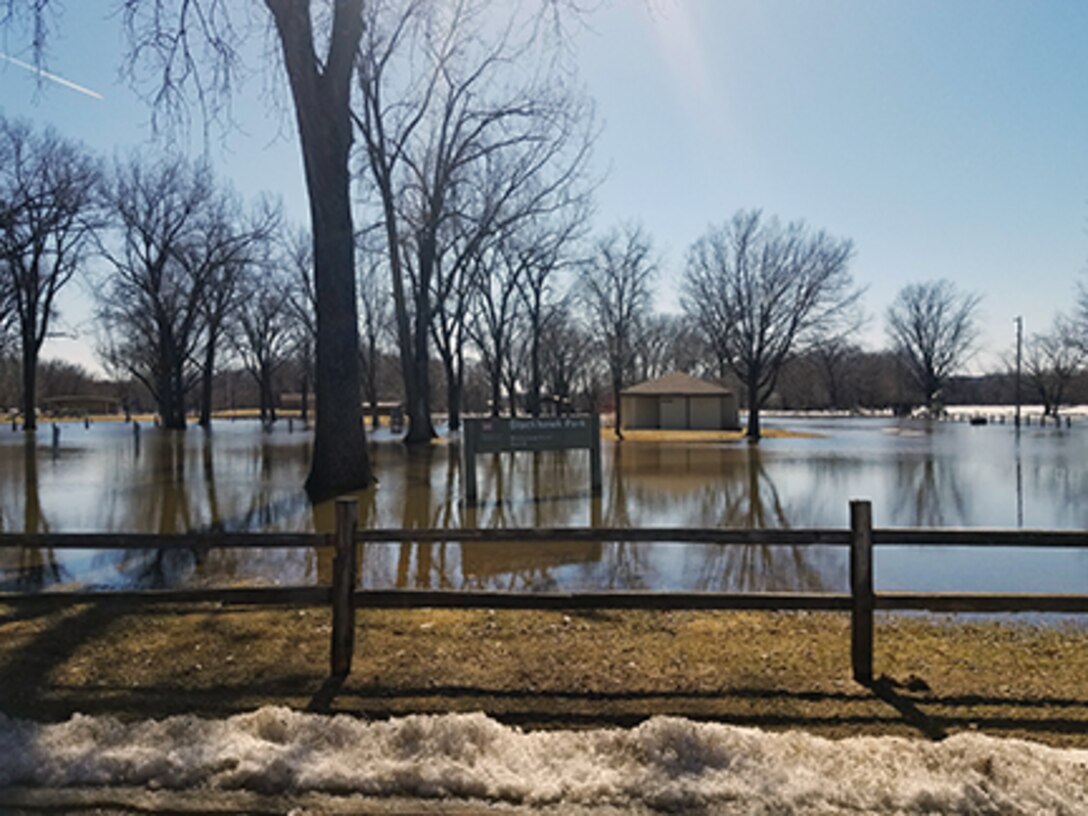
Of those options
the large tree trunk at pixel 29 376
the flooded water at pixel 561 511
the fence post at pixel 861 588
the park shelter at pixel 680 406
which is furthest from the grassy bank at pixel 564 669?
the large tree trunk at pixel 29 376

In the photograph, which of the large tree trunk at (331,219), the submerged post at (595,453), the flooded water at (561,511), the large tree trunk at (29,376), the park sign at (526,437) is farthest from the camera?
the large tree trunk at (29,376)

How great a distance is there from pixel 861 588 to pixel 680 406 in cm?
4157

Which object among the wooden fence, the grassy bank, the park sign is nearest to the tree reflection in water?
the grassy bank

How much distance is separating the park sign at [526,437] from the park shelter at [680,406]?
29793 mm

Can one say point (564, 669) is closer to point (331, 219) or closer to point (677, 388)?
point (331, 219)

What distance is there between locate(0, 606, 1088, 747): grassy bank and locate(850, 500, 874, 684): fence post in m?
0.13

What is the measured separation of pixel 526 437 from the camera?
51.0ft

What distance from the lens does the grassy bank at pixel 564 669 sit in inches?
155

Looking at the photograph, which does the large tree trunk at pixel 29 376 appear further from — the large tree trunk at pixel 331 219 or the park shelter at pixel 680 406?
the large tree trunk at pixel 331 219

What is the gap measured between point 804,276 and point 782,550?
32674 millimetres

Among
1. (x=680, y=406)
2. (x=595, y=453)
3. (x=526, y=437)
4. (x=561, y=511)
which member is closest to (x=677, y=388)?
(x=680, y=406)

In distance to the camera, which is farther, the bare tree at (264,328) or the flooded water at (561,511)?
the bare tree at (264,328)

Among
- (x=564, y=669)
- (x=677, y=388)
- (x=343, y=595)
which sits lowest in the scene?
(x=564, y=669)

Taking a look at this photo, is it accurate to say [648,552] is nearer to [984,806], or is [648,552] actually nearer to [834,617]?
[834,617]
